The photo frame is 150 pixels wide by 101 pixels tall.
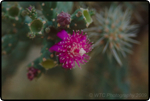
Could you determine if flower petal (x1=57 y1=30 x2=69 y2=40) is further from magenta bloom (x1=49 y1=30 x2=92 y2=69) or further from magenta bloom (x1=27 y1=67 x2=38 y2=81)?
magenta bloom (x1=27 y1=67 x2=38 y2=81)

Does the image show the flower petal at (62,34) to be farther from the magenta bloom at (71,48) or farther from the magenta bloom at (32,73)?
the magenta bloom at (32,73)

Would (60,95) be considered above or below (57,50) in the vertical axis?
below

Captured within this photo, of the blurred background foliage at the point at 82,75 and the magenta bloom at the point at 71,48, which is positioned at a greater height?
the magenta bloom at the point at 71,48

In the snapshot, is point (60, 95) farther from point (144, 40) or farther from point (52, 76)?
point (144, 40)

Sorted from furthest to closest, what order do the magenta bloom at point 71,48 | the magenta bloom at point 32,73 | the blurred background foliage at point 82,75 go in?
1. the blurred background foliage at point 82,75
2. the magenta bloom at point 32,73
3. the magenta bloom at point 71,48

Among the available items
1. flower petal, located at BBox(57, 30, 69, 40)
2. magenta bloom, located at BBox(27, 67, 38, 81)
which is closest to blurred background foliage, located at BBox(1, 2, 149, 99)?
Result: magenta bloom, located at BBox(27, 67, 38, 81)

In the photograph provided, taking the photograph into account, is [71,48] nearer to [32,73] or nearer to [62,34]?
[62,34]

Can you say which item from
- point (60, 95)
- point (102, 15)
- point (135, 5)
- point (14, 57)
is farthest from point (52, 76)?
point (135, 5)

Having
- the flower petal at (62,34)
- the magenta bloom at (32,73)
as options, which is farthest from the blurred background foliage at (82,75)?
the flower petal at (62,34)
